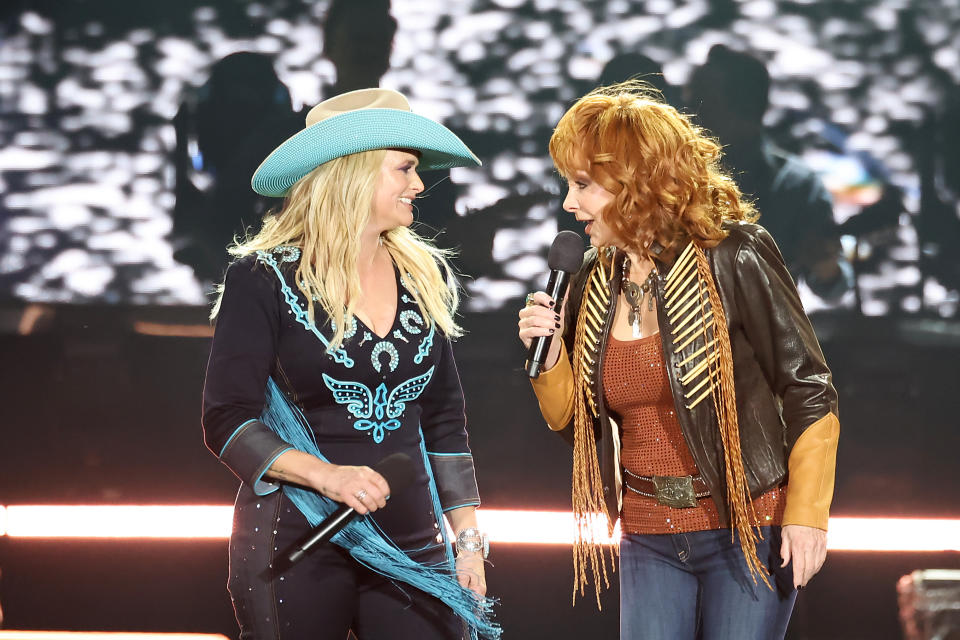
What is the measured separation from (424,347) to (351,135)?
0.45 meters

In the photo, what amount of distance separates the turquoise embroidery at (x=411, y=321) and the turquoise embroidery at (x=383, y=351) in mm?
62

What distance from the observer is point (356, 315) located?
1.85m

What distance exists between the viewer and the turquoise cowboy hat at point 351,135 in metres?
1.90

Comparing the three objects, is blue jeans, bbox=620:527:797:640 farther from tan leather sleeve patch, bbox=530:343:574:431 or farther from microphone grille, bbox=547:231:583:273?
Result: microphone grille, bbox=547:231:583:273

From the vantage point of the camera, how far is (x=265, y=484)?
5.68 feet

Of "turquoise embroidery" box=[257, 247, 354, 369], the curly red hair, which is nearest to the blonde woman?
"turquoise embroidery" box=[257, 247, 354, 369]

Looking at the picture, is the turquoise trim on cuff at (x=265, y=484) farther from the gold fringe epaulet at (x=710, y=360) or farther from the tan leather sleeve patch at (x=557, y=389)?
the gold fringe epaulet at (x=710, y=360)

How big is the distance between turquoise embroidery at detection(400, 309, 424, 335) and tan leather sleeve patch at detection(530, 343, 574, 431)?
26cm

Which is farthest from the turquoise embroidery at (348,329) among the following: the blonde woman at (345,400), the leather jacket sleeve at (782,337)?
the leather jacket sleeve at (782,337)

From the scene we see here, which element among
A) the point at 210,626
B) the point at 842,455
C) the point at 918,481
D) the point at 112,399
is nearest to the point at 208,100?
the point at 112,399

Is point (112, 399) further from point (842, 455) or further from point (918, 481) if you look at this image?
point (918, 481)

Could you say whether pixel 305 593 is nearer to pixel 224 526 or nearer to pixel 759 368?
pixel 759 368

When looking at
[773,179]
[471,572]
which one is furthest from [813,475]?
[773,179]

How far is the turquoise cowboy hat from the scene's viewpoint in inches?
→ 74.7
